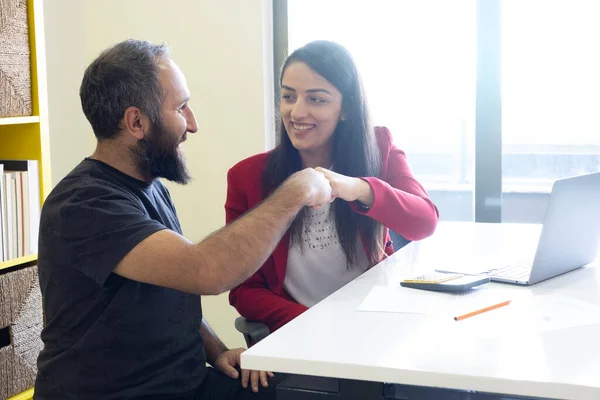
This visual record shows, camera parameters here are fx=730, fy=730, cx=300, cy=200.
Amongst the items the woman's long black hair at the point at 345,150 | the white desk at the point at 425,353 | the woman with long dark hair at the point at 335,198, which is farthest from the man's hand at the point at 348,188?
the white desk at the point at 425,353

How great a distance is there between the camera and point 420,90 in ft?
10.8

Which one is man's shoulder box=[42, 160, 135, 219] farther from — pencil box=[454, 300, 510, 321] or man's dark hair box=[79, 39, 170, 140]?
pencil box=[454, 300, 510, 321]

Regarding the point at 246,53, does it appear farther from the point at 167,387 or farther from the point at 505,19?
the point at 167,387

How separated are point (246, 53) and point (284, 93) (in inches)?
48.5

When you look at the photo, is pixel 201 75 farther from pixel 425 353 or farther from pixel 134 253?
pixel 425 353

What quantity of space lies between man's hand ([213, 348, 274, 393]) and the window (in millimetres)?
1409

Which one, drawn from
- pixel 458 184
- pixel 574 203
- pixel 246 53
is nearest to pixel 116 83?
pixel 574 203

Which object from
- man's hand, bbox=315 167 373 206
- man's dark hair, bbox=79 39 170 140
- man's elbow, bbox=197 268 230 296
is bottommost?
man's elbow, bbox=197 268 230 296

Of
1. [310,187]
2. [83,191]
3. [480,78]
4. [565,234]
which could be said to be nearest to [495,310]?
[565,234]

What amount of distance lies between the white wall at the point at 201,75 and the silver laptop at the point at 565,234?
1810 mm

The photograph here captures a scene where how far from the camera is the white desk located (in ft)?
3.34

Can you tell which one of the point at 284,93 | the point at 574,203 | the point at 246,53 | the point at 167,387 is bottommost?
the point at 167,387

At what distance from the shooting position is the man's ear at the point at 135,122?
1572 millimetres

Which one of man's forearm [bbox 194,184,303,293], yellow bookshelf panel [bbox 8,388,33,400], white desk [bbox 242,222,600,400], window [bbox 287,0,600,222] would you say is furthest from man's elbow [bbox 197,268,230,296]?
window [bbox 287,0,600,222]
